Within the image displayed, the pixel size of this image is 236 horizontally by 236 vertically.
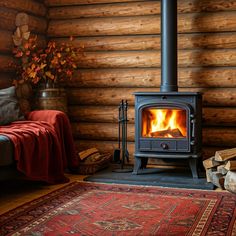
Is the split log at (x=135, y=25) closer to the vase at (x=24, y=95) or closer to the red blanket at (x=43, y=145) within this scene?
the vase at (x=24, y=95)

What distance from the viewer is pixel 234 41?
5.72 m

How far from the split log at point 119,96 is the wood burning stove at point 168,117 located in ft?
1.53

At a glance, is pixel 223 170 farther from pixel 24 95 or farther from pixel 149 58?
pixel 24 95

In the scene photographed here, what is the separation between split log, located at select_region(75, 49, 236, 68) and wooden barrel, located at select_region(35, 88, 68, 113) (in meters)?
0.66

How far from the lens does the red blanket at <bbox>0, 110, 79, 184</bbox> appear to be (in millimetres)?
4629

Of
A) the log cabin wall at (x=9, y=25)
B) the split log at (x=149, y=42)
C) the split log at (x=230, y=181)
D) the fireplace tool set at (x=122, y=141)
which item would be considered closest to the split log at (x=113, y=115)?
the fireplace tool set at (x=122, y=141)

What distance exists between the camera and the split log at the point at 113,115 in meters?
5.84

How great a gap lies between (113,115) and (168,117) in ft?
3.52

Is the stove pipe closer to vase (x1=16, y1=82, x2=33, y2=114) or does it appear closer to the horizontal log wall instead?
the horizontal log wall

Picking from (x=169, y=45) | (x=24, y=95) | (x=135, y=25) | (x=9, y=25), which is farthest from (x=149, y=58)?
(x=9, y=25)

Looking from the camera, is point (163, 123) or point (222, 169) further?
point (163, 123)

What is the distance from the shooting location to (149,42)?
6.11m

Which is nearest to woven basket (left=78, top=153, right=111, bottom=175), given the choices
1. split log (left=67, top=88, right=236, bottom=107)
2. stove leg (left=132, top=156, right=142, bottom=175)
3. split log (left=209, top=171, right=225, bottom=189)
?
stove leg (left=132, top=156, right=142, bottom=175)

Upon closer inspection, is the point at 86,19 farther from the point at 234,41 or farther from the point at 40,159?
the point at 40,159
